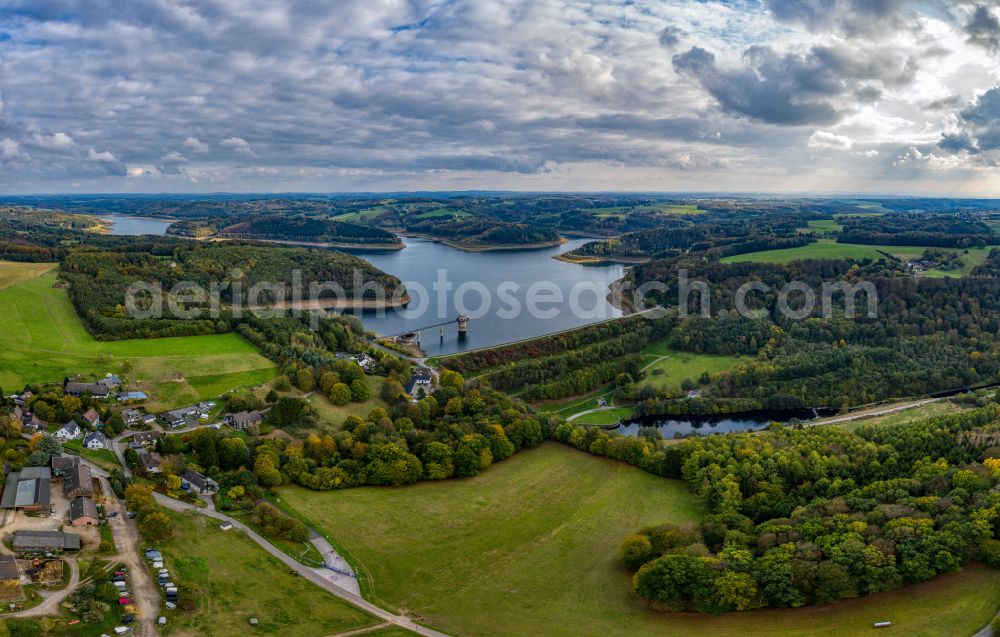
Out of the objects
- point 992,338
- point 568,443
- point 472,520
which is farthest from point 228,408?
point 992,338

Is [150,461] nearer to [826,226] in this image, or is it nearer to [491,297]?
[491,297]

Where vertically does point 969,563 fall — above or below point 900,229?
below

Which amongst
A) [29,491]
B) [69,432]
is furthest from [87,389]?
[29,491]

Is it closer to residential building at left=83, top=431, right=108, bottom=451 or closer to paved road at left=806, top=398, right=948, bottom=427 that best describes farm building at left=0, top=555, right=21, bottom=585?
residential building at left=83, top=431, right=108, bottom=451

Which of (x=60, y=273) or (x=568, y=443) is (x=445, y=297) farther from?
(x=568, y=443)

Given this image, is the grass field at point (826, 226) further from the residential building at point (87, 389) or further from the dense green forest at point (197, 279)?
the residential building at point (87, 389)

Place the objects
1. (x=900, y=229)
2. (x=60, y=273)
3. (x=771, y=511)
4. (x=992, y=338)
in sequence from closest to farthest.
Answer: (x=771, y=511) → (x=992, y=338) → (x=60, y=273) → (x=900, y=229)

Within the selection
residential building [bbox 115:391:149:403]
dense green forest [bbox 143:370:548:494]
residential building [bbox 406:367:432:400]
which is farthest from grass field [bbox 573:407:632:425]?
residential building [bbox 115:391:149:403]

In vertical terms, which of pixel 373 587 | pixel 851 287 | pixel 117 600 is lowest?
pixel 373 587
